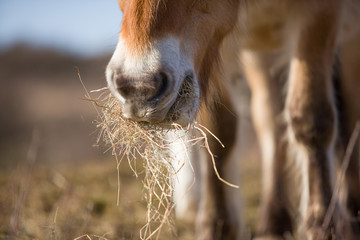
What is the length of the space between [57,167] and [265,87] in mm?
4078

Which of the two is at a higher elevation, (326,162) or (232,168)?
(326,162)

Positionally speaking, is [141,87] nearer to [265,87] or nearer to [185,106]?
[185,106]

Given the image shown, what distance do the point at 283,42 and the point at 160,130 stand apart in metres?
1.56

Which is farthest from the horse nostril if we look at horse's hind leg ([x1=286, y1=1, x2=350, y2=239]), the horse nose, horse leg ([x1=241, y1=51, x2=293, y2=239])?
horse leg ([x1=241, y1=51, x2=293, y2=239])

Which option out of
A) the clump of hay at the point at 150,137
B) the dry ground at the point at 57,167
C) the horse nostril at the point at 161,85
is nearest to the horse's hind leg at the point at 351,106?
the dry ground at the point at 57,167

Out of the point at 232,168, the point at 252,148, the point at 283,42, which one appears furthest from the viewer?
the point at 252,148

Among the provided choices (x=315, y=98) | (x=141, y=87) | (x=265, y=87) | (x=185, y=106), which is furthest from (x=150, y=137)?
(x=265, y=87)

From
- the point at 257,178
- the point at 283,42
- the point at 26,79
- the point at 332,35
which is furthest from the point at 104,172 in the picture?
the point at 26,79

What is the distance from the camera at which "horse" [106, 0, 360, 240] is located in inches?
86.7

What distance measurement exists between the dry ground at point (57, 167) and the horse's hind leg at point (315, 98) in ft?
3.70

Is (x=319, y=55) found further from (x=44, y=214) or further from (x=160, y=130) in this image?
(x=44, y=214)

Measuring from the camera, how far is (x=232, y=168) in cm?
374

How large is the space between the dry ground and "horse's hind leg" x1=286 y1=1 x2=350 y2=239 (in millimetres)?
1129

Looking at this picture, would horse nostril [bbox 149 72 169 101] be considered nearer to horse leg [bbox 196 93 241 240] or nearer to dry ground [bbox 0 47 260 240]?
dry ground [bbox 0 47 260 240]
